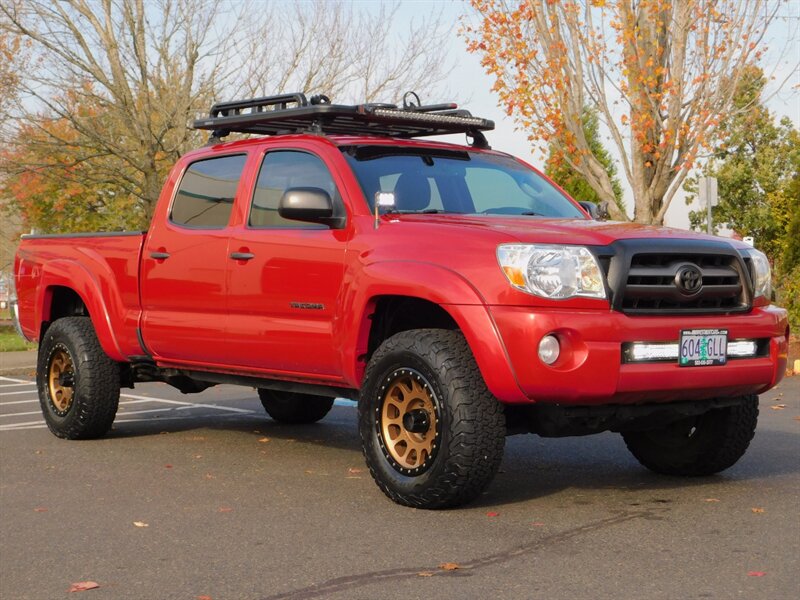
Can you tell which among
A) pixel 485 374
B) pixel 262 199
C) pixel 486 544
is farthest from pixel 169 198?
pixel 486 544

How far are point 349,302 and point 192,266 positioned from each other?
64.6 inches

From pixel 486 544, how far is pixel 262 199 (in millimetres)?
3008

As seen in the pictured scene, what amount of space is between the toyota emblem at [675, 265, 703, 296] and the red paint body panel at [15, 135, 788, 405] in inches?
5.8

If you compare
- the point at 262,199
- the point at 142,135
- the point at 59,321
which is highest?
the point at 142,135

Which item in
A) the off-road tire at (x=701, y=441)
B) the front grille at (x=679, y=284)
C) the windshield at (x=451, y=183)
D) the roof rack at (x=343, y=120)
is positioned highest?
the roof rack at (x=343, y=120)

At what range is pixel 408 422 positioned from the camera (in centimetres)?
619

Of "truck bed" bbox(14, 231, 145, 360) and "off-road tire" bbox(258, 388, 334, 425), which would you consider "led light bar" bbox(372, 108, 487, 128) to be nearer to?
"truck bed" bbox(14, 231, 145, 360)

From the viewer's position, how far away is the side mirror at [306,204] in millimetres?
6633

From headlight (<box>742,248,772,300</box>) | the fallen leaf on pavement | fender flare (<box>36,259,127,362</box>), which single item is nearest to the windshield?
headlight (<box>742,248,772,300</box>)

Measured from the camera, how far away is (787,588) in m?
4.58

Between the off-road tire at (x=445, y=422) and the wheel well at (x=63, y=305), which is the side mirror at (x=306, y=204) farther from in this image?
the wheel well at (x=63, y=305)

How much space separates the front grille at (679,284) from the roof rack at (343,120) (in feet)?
7.00

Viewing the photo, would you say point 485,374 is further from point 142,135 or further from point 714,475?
point 142,135

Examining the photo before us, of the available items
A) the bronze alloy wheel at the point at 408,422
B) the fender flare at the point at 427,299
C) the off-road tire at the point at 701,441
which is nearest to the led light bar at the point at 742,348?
the off-road tire at the point at 701,441
